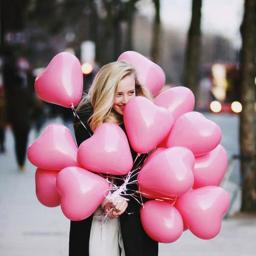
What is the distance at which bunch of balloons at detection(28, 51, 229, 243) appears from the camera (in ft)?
13.4

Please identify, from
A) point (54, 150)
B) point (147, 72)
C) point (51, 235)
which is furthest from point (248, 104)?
point (54, 150)

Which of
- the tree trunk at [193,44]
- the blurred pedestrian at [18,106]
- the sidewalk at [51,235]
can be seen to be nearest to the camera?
the sidewalk at [51,235]

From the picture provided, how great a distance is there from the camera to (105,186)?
13.6 feet

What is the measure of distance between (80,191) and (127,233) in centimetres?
34

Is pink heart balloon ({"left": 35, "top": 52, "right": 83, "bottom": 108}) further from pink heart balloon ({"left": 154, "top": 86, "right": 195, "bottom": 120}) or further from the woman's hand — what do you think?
the woman's hand

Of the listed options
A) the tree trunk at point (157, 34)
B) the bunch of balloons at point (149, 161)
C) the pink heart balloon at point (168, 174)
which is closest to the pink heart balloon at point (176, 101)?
the bunch of balloons at point (149, 161)

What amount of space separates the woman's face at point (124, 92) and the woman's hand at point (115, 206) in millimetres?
483

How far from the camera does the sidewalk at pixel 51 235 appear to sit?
24.2 ft

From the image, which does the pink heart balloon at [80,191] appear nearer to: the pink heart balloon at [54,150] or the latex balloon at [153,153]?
the pink heart balloon at [54,150]

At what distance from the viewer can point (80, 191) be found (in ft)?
13.4

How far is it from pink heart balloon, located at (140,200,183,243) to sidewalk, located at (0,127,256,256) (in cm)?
312

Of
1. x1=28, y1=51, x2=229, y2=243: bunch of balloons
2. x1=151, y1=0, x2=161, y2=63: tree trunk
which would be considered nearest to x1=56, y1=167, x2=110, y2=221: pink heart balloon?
x1=28, y1=51, x2=229, y2=243: bunch of balloons

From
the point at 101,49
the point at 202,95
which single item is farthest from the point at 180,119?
the point at 202,95

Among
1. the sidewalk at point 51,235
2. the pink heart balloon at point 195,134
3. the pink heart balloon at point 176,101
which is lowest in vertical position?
the sidewalk at point 51,235
